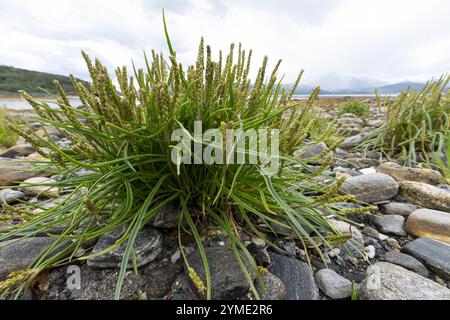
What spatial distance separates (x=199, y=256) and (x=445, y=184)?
73.0 inches

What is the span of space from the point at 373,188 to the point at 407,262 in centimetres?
55

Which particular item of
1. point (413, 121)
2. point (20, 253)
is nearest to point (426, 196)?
point (413, 121)

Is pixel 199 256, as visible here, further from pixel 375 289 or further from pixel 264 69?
pixel 264 69

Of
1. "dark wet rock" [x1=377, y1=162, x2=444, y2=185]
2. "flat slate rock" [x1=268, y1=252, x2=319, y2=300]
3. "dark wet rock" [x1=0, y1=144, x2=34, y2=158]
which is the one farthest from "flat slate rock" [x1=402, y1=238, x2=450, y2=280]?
"dark wet rock" [x1=0, y1=144, x2=34, y2=158]

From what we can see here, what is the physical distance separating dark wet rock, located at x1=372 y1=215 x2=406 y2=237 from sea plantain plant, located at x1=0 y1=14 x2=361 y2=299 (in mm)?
387

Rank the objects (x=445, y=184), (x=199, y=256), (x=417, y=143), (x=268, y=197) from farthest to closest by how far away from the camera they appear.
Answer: (x=417, y=143), (x=445, y=184), (x=268, y=197), (x=199, y=256)

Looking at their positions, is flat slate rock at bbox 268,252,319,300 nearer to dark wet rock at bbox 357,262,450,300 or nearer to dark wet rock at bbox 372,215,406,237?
dark wet rock at bbox 357,262,450,300

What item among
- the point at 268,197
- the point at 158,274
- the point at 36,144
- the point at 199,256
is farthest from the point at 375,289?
the point at 36,144

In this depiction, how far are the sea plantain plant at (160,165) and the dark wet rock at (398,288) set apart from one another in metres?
0.17

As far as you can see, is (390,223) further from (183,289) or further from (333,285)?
(183,289)

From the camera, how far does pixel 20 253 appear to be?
2.62 ft

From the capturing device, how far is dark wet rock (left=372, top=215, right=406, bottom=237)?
1.14 m
